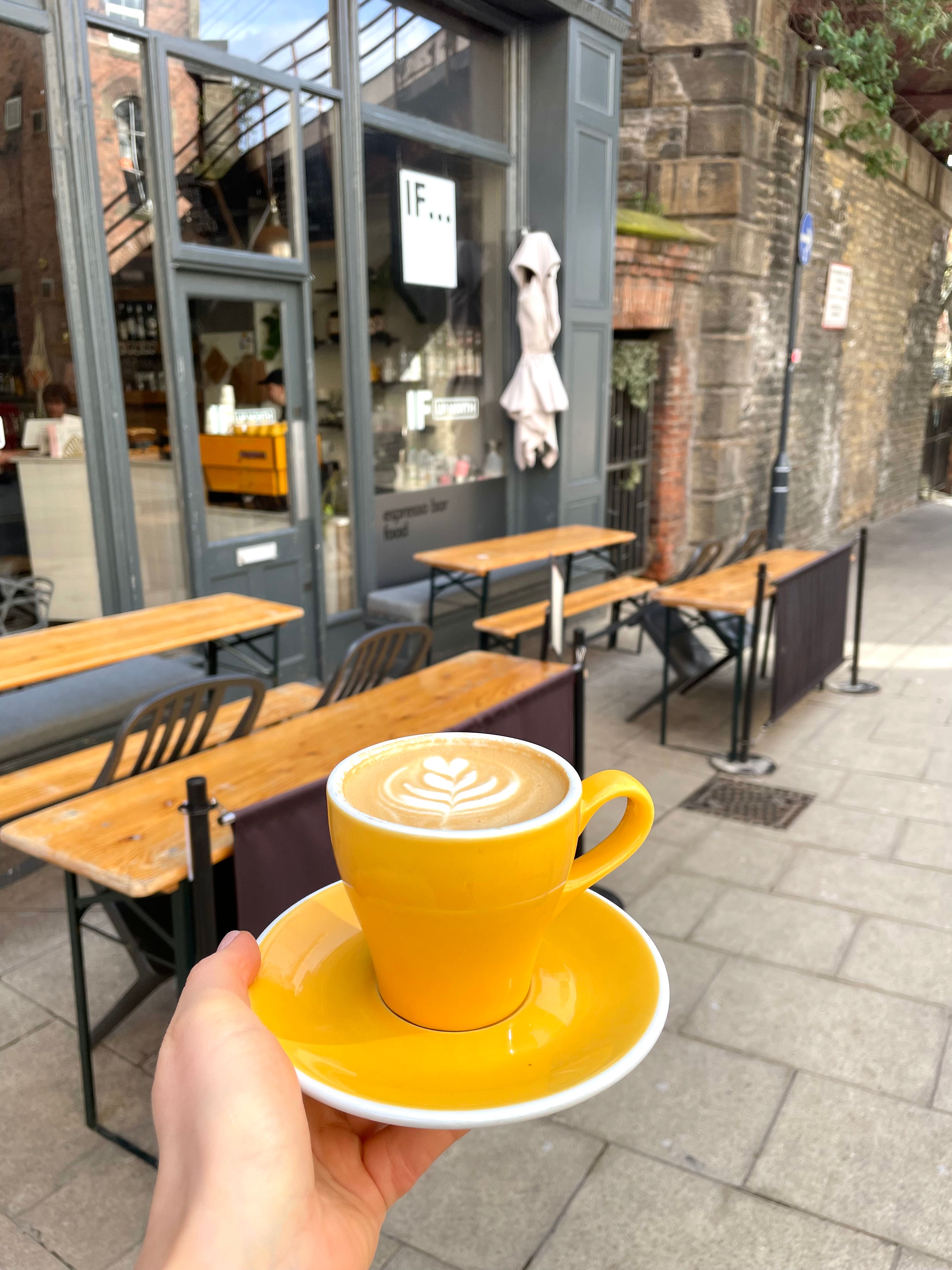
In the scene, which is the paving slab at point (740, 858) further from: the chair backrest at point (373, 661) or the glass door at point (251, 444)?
the glass door at point (251, 444)

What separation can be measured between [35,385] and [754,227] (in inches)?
290

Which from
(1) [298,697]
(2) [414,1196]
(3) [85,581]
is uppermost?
(3) [85,581]

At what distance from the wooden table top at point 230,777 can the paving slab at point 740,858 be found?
1228 mm

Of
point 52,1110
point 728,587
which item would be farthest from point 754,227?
point 52,1110

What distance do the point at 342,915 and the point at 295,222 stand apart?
5580mm

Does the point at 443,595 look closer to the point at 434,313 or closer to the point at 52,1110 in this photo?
the point at 434,313

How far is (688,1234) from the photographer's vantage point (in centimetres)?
224

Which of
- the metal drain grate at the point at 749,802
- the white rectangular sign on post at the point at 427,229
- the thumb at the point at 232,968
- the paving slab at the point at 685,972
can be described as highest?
the white rectangular sign on post at the point at 427,229

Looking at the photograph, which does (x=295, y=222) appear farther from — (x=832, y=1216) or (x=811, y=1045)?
(x=832, y=1216)

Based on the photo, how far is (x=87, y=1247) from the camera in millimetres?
2242

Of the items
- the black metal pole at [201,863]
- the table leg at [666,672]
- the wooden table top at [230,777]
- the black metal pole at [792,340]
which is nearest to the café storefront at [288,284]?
the table leg at [666,672]

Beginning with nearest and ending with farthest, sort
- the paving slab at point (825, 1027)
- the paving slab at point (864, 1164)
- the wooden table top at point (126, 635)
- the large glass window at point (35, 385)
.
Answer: the paving slab at point (864, 1164), the paving slab at point (825, 1027), the wooden table top at point (126, 635), the large glass window at point (35, 385)

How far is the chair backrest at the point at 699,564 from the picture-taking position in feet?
20.3

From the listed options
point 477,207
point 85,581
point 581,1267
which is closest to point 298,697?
point 85,581
